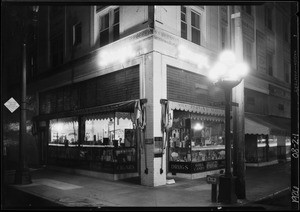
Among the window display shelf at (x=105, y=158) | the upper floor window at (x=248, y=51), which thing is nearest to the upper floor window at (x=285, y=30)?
the upper floor window at (x=248, y=51)

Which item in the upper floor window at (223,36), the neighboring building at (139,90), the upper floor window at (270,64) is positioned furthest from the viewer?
the upper floor window at (270,64)

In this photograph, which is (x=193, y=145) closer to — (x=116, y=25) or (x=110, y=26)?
(x=116, y=25)

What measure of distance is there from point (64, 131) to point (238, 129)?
11.6 meters

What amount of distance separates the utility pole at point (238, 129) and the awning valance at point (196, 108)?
3.51 metres

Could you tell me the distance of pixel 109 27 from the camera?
15961 millimetres

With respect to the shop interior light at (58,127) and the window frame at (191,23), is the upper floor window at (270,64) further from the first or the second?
the shop interior light at (58,127)

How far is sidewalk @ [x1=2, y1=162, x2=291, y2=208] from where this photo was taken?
9.46 metres

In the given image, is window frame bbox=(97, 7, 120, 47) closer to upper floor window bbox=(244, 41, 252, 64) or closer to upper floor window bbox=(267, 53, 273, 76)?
upper floor window bbox=(244, 41, 252, 64)

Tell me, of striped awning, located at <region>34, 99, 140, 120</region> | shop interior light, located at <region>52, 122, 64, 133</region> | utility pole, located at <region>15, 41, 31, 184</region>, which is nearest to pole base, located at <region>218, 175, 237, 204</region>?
striped awning, located at <region>34, 99, 140, 120</region>

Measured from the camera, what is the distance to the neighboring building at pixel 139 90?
1304 cm

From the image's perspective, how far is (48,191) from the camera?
37.3 feet

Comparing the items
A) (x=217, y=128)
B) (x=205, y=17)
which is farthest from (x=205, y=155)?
(x=205, y=17)

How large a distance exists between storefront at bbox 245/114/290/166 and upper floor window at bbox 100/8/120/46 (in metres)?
8.82

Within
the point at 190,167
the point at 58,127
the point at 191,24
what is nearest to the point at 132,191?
the point at 190,167
